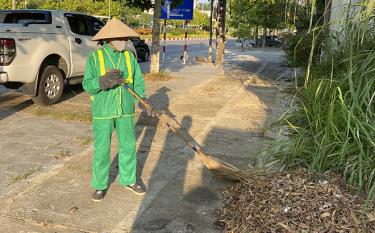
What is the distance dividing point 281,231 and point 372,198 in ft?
2.26

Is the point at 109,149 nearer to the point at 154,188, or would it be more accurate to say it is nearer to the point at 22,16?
the point at 154,188

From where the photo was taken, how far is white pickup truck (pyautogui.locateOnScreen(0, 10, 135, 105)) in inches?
297

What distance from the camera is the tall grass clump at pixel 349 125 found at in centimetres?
335

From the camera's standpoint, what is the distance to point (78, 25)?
9.71 meters

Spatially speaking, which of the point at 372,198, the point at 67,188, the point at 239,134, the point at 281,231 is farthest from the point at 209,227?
the point at 239,134

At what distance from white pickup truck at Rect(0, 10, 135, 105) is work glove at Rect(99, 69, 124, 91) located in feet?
14.0

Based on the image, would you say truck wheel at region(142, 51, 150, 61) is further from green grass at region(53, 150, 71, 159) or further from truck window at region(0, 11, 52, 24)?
green grass at region(53, 150, 71, 159)

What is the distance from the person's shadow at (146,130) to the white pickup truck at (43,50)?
1866 millimetres

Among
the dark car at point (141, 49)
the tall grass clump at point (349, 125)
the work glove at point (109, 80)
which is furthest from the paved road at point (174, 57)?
the tall grass clump at point (349, 125)

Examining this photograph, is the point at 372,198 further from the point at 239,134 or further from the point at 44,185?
the point at 239,134

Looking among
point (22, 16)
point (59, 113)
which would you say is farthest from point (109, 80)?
point (22, 16)

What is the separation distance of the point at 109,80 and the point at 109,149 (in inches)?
28.3

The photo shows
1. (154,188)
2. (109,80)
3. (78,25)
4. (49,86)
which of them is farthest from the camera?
(78,25)

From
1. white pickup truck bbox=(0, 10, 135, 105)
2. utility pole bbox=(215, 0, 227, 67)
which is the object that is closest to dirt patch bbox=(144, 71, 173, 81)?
white pickup truck bbox=(0, 10, 135, 105)
